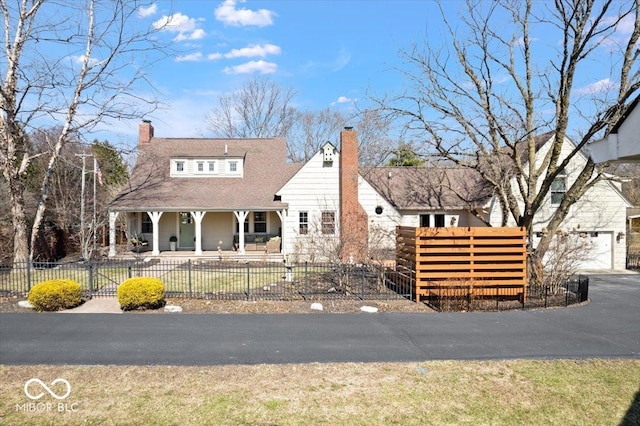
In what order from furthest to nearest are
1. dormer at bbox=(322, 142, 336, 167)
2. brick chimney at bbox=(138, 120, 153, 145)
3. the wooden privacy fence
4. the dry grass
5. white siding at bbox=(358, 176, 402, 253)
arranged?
brick chimney at bbox=(138, 120, 153, 145), dormer at bbox=(322, 142, 336, 167), white siding at bbox=(358, 176, 402, 253), the wooden privacy fence, the dry grass

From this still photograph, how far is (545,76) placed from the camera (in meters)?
14.2

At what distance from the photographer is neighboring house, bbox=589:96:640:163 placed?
392 centimetres

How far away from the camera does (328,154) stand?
21734 millimetres

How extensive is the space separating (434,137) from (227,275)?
953 cm

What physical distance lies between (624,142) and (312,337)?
632 cm

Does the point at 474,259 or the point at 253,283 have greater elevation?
the point at 474,259

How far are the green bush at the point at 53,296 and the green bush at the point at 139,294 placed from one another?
1.44 meters

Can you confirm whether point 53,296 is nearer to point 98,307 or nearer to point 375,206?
point 98,307

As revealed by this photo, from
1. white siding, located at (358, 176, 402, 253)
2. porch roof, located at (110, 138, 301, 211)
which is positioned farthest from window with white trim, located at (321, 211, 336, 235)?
porch roof, located at (110, 138, 301, 211)

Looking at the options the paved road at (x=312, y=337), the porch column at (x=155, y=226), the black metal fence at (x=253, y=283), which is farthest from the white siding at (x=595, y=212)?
the porch column at (x=155, y=226)

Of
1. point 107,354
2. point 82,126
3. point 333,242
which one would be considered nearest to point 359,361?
point 107,354

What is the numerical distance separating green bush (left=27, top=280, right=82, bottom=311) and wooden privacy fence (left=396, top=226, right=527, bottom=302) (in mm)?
9501

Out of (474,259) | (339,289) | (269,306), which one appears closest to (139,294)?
(269,306)

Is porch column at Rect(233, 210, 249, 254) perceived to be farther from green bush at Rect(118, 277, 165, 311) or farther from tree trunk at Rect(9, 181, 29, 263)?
green bush at Rect(118, 277, 165, 311)
